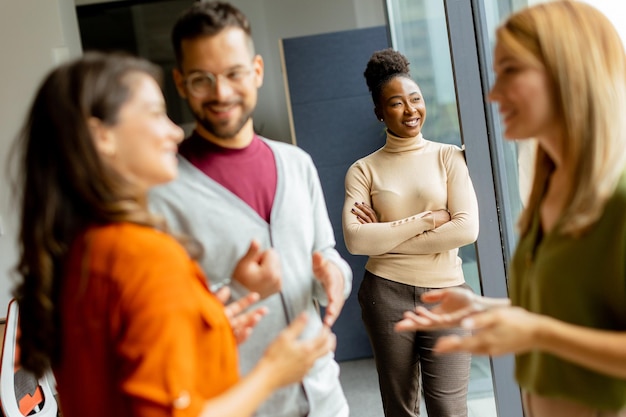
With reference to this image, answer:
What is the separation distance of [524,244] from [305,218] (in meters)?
0.43

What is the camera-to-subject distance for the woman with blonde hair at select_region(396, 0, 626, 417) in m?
1.24

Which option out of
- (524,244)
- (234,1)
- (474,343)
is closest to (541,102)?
(524,244)

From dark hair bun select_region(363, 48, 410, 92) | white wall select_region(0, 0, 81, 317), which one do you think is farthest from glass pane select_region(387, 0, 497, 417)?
white wall select_region(0, 0, 81, 317)

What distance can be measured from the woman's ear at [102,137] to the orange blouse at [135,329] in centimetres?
12

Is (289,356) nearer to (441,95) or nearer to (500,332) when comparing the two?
(500,332)

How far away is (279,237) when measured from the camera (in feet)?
4.91

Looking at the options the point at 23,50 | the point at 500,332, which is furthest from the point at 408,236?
the point at 23,50

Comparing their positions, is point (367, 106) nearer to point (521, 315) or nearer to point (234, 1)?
point (234, 1)

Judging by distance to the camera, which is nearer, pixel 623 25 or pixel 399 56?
pixel 623 25

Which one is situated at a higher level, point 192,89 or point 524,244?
point 192,89

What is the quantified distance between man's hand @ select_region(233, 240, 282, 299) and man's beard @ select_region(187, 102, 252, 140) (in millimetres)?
219

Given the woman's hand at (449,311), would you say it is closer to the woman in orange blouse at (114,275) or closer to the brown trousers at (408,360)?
the woman in orange blouse at (114,275)

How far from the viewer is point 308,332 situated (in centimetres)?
154

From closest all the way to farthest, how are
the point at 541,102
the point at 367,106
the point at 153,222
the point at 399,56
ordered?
the point at 153,222, the point at 541,102, the point at 399,56, the point at 367,106
